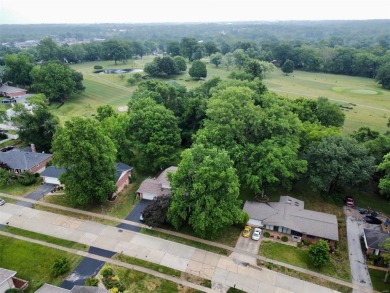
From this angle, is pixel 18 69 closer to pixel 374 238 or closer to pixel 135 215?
pixel 135 215

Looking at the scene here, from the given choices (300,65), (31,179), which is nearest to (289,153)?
(31,179)

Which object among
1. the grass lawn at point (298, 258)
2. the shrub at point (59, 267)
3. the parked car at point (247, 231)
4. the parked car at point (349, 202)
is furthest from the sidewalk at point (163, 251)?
the parked car at point (349, 202)

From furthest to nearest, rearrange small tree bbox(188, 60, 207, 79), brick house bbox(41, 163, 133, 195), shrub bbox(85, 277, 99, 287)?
1. small tree bbox(188, 60, 207, 79)
2. brick house bbox(41, 163, 133, 195)
3. shrub bbox(85, 277, 99, 287)

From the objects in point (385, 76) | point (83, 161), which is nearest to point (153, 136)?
point (83, 161)

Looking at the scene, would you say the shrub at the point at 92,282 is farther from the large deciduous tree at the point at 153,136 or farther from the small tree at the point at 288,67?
the small tree at the point at 288,67

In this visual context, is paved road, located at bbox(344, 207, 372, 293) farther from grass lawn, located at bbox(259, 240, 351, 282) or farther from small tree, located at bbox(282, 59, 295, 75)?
small tree, located at bbox(282, 59, 295, 75)

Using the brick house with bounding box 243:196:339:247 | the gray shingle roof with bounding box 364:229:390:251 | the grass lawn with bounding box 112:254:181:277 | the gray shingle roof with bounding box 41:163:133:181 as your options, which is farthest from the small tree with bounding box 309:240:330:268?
the gray shingle roof with bounding box 41:163:133:181

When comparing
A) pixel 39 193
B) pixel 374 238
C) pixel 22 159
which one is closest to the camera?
pixel 374 238

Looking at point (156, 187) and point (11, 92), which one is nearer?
point (156, 187)
